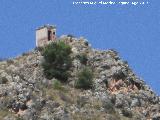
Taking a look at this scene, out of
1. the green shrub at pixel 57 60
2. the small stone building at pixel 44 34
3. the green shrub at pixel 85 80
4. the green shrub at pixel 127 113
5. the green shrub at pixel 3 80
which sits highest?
the small stone building at pixel 44 34

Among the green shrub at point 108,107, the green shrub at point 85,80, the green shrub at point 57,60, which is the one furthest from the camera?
the green shrub at point 57,60

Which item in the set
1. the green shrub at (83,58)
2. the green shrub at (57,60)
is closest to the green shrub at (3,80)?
the green shrub at (57,60)

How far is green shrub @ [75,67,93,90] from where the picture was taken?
13262cm

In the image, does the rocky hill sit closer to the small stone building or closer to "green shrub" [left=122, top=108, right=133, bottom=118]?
"green shrub" [left=122, top=108, right=133, bottom=118]

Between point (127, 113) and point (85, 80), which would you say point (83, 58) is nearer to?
point (85, 80)

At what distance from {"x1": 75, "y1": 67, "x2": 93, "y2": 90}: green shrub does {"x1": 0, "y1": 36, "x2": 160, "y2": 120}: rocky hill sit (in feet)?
1.95

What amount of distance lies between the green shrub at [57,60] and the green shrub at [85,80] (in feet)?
6.98

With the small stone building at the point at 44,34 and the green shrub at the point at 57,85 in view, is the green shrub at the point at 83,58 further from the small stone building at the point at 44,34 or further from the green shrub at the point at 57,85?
the green shrub at the point at 57,85

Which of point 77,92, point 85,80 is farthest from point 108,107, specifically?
point 85,80

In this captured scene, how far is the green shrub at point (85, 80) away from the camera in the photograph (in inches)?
5221

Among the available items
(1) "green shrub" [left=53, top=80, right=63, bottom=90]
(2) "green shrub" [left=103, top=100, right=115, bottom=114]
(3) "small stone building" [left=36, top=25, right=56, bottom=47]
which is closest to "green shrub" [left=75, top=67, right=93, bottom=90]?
(1) "green shrub" [left=53, top=80, right=63, bottom=90]

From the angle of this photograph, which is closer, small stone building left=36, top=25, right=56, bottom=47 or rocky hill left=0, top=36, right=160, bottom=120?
rocky hill left=0, top=36, right=160, bottom=120

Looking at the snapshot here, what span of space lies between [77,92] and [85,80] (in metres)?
1.66

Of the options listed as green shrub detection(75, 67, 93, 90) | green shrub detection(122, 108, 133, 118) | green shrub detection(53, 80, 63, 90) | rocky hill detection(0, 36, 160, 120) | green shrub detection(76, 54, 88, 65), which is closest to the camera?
rocky hill detection(0, 36, 160, 120)
